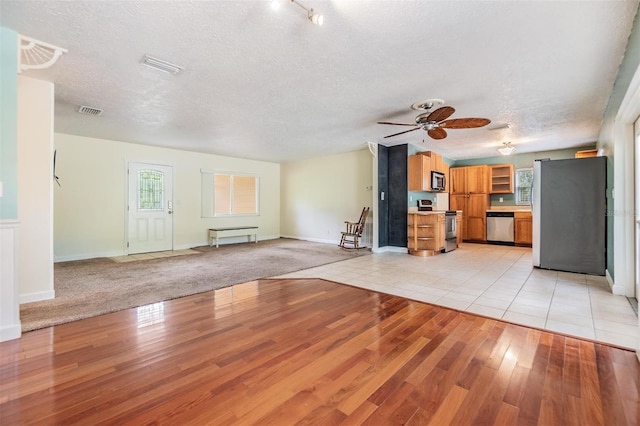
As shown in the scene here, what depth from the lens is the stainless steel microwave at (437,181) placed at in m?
6.79

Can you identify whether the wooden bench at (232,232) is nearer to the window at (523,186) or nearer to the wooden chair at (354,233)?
the wooden chair at (354,233)

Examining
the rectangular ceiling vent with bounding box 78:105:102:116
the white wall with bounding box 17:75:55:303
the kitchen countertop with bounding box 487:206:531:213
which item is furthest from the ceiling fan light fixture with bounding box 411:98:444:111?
the kitchen countertop with bounding box 487:206:531:213

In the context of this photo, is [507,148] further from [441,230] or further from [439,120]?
[439,120]

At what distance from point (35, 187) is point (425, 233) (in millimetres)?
6293

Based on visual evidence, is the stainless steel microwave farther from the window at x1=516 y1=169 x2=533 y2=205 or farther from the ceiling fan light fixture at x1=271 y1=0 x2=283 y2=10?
the ceiling fan light fixture at x1=271 y1=0 x2=283 y2=10

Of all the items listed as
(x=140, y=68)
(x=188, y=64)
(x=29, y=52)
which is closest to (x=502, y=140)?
(x=188, y=64)

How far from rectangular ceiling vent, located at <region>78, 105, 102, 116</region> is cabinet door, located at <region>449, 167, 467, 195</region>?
842cm

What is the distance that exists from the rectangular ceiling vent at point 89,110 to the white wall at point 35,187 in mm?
866

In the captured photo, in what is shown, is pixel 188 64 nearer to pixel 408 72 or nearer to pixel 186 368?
pixel 408 72

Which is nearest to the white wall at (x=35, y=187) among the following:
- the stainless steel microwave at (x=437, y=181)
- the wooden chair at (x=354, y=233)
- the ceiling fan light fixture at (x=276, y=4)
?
the ceiling fan light fixture at (x=276, y=4)

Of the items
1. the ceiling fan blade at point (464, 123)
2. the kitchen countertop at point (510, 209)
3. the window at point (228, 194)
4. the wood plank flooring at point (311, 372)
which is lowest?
the wood plank flooring at point (311, 372)

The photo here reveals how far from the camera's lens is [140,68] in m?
2.99

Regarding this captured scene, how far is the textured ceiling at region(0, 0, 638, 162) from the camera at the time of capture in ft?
7.03

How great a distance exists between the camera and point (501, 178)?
7.96m
